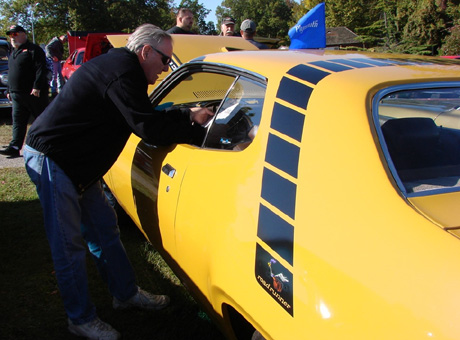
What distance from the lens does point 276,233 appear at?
4.62 ft

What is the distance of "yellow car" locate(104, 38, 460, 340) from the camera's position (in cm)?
109

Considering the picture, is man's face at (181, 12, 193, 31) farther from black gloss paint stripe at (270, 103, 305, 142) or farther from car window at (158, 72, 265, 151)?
black gloss paint stripe at (270, 103, 305, 142)

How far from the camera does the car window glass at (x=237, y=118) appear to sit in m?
2.03

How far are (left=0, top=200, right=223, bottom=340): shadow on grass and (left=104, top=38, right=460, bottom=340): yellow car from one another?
0.45 metres

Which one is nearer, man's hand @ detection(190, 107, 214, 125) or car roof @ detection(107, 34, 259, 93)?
man's hand @ detection(190, 107, 214, 125)

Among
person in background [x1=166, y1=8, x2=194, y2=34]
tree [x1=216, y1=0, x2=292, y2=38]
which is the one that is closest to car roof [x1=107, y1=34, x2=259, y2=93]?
person in background [x1=166, y1=8, x2=194, y2=34]

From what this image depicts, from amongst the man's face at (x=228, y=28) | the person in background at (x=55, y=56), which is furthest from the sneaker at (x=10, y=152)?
the person in background at (x=55, y=56)

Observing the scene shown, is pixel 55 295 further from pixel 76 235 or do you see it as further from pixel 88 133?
pixel 88 133

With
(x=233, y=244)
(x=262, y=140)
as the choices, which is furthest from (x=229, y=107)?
(x=233, y=244)

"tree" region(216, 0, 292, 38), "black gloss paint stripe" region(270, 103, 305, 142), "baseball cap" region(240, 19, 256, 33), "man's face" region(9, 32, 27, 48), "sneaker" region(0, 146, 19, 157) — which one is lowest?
"sneaker" region(0, 146, 19, 157)

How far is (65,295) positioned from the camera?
2.25 meters

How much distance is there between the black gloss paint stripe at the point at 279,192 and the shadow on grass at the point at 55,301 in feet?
4.05

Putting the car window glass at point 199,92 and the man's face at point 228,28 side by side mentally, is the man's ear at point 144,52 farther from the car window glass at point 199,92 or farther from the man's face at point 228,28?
the man's face at point 228,28

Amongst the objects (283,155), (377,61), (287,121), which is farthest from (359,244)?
(377,61)
